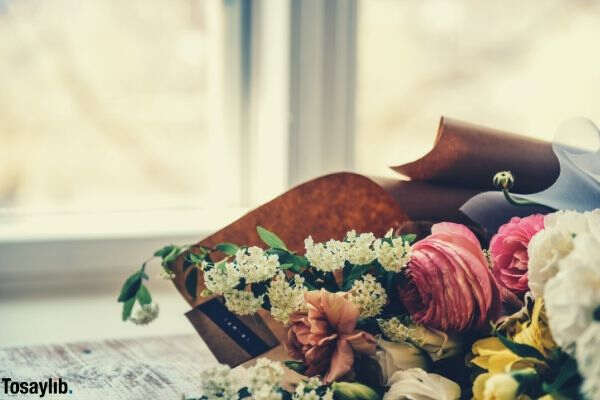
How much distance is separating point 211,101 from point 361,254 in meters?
0.78

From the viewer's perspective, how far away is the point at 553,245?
545 millimetres

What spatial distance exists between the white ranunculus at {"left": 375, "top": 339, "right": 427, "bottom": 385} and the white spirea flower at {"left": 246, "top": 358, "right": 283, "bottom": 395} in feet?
0.30

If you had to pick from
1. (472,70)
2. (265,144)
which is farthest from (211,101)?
(472,70)

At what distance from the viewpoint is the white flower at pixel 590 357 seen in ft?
1.57

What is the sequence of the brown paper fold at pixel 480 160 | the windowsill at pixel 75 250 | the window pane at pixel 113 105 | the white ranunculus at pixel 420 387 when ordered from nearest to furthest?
the white ranunculus at pixel 420 387 < the brown paper fold at pixel 480 160 < the windowsill at pixel 75 250 < the window pane at pixel 113 105

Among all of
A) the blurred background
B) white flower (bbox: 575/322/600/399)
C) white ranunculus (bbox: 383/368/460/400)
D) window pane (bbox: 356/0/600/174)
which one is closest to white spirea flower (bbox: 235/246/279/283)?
white ranunculus (bbox: 383/368/460/400)

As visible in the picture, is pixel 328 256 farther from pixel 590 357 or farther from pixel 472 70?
pixel 472 70

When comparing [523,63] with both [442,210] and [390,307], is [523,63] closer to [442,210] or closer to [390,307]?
[442,210]

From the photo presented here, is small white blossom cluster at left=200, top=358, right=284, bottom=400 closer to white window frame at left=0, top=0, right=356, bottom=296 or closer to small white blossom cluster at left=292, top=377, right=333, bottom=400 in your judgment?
small white blossom cluster at left=292, top=377, right=333, bottom=400

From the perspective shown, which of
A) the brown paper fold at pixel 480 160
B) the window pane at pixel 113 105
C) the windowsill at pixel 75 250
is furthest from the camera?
the window pane at pixel 113 105

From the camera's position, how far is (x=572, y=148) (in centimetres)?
69

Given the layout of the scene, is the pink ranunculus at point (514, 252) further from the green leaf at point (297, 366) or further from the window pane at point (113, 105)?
the window pane at point (113, 105)

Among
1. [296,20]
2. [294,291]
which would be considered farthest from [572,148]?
[296,20]

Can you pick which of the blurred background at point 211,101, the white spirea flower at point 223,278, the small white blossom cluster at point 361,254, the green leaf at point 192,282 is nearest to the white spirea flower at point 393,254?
the small white blossom cluster at point 361,254
